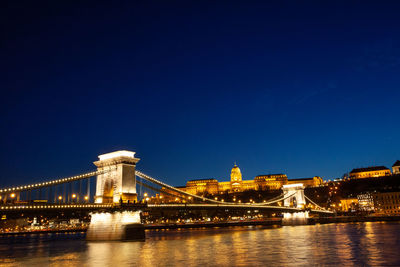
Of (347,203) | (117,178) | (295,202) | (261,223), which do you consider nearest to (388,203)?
(347,203)

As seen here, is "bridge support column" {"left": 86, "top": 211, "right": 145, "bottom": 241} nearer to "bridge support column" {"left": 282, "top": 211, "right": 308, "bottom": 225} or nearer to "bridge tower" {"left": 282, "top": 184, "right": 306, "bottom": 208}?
"bridge support column" {"left": 282, "top": 211, "right": 308, "bottom": 225}

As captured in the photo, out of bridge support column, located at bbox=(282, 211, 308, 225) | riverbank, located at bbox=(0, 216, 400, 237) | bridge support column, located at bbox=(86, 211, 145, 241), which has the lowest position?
riverbank, located at bbox=(0, 216, 400, 237)

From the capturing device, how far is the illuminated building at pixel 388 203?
101 metres

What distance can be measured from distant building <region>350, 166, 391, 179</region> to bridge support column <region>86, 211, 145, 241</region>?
15535cm

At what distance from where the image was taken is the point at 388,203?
103 m

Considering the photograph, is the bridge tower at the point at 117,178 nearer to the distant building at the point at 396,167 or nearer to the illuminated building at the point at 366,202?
the illuminated building at the point at 366,202

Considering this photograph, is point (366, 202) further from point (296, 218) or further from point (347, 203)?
point (296, 218)

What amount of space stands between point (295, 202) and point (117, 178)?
58.9m

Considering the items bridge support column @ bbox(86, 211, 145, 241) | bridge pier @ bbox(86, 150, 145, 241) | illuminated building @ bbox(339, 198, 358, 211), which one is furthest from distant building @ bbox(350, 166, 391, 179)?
bridge support column @ bbox(86, 211, 145, 241)

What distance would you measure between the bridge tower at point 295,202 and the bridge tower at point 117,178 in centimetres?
4866

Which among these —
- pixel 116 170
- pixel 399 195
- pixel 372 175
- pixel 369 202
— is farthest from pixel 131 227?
pixel 372 175

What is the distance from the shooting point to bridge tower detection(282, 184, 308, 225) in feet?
268

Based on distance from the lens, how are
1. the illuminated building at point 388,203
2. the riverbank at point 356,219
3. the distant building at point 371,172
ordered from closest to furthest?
the riverbank at point 356,219 → the illuminated building at point 388,203 → the distant building at point 371,172

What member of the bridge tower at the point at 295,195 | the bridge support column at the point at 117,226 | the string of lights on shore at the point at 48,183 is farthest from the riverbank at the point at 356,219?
Answer: the string of lights on shore at the point at 48,183
